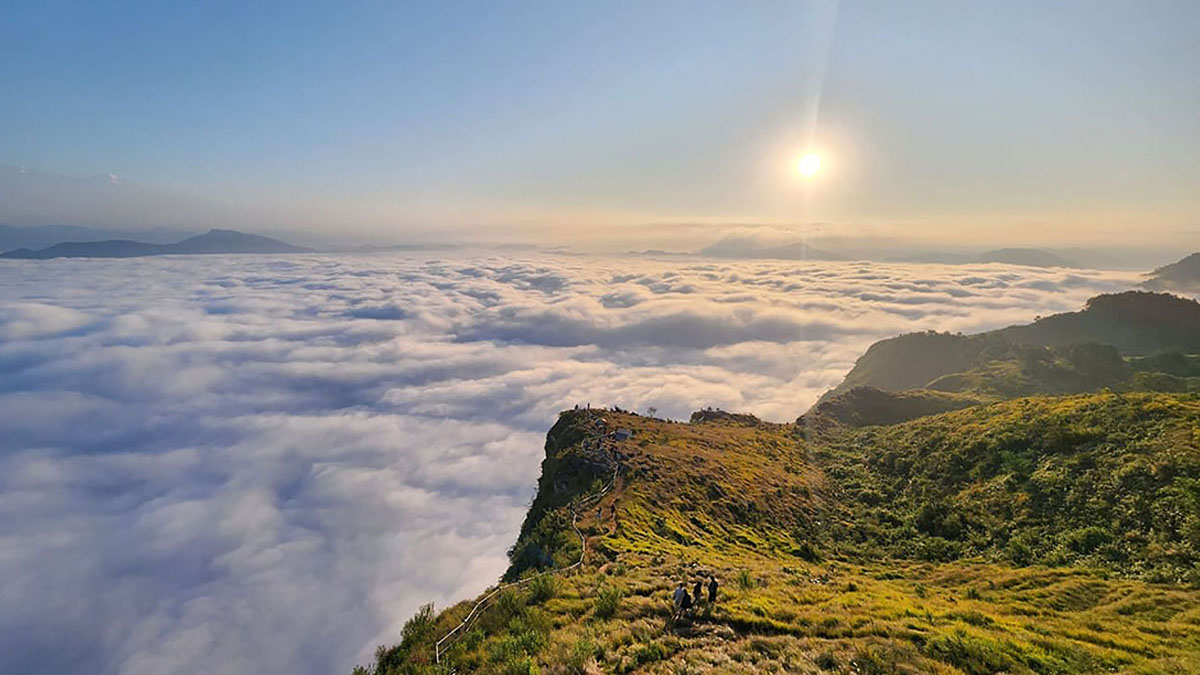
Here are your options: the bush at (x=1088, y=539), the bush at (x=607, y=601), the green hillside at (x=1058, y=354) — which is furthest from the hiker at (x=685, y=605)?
the green hillside at (x=1058, y=354)

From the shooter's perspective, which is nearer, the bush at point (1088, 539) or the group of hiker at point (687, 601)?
the group of hiker at point (687, 601)

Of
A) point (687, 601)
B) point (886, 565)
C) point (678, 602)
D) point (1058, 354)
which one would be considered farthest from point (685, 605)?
point (1058, 354)

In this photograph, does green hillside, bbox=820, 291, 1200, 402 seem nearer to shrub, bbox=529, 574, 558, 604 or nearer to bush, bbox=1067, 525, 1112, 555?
bush, bbox=1067, 525, 1112, 555

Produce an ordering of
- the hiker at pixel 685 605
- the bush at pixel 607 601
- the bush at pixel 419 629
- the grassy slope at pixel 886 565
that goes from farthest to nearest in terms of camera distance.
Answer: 1. the bush at pixel 419 629
2. the bush at pixel 607 601
3. the hiker at pixel 685 605
4. the grassy slope at pixel 886 565

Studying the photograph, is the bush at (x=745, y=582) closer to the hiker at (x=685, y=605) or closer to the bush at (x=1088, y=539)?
the hiker at (x=685, y=605)

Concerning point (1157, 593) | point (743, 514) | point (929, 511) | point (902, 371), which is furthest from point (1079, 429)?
point (902, 371)

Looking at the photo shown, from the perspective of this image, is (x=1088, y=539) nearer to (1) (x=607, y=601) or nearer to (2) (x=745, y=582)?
(2) (x=745, y=582)

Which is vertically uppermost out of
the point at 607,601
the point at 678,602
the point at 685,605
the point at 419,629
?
the point at 678,602
